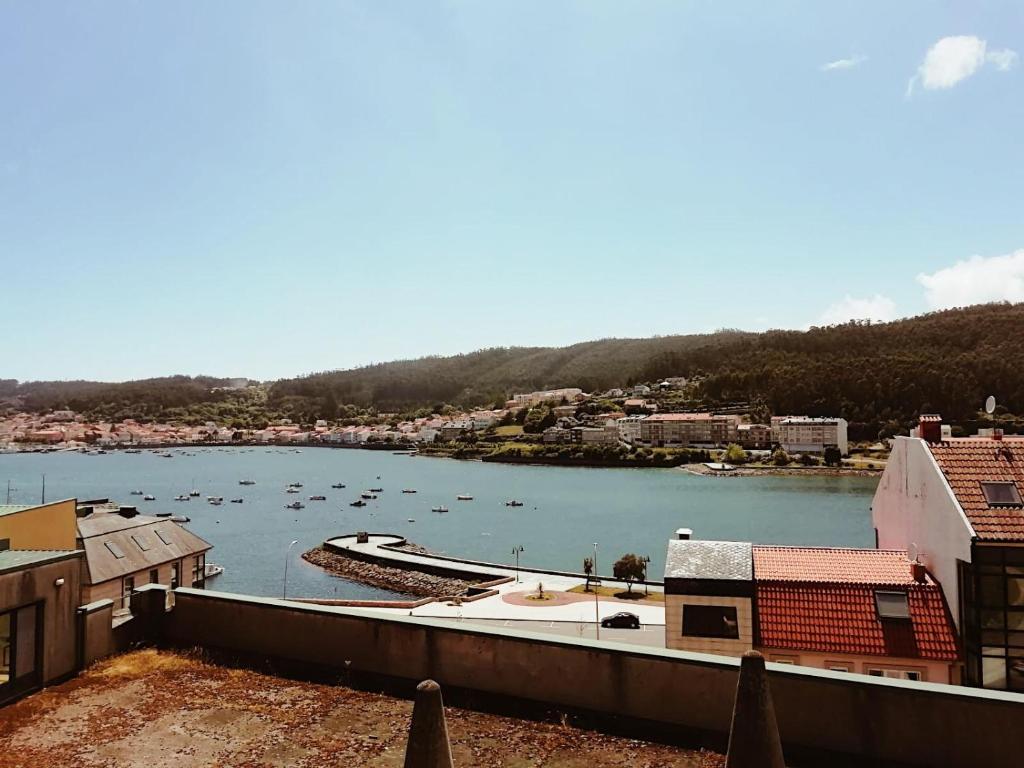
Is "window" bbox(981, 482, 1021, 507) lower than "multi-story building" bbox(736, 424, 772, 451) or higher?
higher

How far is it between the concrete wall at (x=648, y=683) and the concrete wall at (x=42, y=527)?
2.98 m

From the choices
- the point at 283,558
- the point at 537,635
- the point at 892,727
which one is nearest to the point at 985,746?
the point at 892,727

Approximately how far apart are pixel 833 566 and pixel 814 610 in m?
1.17

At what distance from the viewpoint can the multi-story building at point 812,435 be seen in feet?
353

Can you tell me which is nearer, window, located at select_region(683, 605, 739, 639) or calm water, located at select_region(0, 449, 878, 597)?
window, located at select_region(683, 605, 739, 639)

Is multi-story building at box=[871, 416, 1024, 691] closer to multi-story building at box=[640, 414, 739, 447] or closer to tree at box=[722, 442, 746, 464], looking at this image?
tree at box=[722, 442, 746, 464]

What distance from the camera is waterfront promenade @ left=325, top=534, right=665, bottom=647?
981 inches

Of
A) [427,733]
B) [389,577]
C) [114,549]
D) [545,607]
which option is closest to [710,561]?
[427,733]

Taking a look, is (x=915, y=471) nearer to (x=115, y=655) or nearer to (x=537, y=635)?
(x=537, y=635)

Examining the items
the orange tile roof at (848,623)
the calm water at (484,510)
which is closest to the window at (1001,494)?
the orange tile roof at (848,623)

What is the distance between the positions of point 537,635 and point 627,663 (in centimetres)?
63

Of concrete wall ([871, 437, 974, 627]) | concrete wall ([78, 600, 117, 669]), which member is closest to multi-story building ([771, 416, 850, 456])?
concrete wall ([871, 437, 974, 627])

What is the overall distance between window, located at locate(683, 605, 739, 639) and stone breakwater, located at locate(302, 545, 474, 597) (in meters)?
25.3

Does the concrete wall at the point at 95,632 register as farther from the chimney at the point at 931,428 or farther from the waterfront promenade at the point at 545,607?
the waterfront promenade at the point at 545,607
